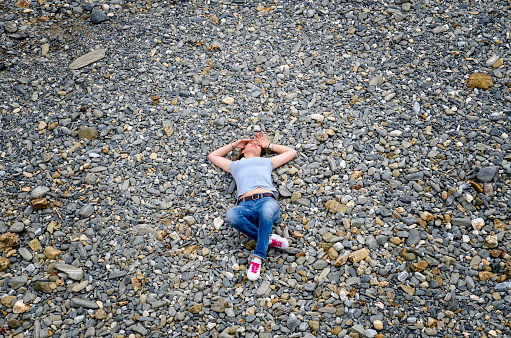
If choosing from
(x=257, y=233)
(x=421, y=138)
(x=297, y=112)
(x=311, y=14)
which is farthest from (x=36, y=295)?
(x=311, y=14)

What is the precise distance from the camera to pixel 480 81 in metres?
7.01

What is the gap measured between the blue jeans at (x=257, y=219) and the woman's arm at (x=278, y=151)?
2.51 feet

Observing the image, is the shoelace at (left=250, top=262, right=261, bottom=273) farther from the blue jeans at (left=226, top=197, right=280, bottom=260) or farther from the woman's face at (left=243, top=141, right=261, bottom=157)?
the woman's face at (left=243, top=141, right=261, bottom=157)

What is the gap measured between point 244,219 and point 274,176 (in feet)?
3.57

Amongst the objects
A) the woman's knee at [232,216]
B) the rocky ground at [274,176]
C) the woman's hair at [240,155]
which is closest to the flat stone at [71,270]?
the rocky ground at [274,176]

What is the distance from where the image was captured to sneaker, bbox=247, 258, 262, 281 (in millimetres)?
5398

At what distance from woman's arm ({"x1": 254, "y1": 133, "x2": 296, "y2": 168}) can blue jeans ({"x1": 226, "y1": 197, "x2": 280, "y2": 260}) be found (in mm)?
764

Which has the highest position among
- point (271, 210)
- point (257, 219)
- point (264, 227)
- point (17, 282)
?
point (271, 210)

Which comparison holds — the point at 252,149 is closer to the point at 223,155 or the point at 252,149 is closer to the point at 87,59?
the point at 223,155

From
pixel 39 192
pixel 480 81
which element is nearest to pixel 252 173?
pixel 39 192

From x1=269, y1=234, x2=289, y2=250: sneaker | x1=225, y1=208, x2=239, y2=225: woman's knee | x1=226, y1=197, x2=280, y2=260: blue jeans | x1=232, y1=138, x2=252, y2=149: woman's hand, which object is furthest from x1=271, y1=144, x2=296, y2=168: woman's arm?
x1=269, y1=234, x2=289, y2=250: sneaker

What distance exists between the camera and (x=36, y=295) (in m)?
5.41

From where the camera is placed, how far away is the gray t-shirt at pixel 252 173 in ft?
19.8

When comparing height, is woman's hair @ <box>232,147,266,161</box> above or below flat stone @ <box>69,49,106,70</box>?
below
